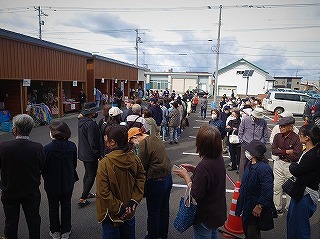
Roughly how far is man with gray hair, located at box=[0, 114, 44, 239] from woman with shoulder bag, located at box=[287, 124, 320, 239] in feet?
10.5

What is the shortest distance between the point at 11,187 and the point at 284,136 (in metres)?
4.55

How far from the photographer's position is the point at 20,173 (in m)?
2.82

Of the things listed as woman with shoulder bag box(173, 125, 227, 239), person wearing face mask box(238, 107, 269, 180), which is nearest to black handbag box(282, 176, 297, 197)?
woman with shoulder bag box(173, 125, 227, 239)

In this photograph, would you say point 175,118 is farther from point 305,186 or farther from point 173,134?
point 305,186

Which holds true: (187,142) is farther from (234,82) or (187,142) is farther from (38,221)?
(234,82)

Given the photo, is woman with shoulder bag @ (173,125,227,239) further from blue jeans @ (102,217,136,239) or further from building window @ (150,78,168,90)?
building window @ (150,78,168,90)

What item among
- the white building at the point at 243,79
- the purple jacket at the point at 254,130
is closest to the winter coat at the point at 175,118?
the purple jacket at the point at 254,130

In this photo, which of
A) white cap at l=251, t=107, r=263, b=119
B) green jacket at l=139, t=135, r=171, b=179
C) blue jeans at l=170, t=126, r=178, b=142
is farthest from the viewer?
blue jeans at l=170, t=126, r=178, b=142

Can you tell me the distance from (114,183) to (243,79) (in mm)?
50670

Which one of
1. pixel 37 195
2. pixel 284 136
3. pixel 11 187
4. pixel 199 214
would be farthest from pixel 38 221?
pixel 284 136

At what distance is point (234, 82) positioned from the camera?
1946 inches

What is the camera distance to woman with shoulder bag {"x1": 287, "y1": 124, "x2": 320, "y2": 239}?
8.88ft

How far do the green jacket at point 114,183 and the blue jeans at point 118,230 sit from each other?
0.09m

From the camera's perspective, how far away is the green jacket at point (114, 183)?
230 cm
